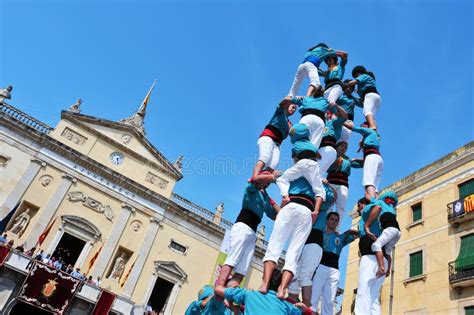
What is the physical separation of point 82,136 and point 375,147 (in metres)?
20.1

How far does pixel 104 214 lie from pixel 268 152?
18342mm

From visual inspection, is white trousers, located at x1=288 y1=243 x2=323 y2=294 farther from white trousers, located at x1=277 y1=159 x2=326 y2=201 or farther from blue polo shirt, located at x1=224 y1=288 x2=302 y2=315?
blue polo shirt, located at x1=224 y1=288 x2=302 y2=315

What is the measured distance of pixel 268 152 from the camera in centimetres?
593

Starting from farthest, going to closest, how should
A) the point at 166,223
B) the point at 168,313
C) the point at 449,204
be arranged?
the point at 166,223 → the point at 168,313 → the point at 449,204

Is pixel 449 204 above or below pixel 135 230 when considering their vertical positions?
above

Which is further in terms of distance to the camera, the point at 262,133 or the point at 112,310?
the point at 112,310

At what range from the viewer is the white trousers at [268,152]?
19.2 ft

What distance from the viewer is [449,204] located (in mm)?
16547

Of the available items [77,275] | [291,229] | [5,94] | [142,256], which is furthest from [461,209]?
[5,94]

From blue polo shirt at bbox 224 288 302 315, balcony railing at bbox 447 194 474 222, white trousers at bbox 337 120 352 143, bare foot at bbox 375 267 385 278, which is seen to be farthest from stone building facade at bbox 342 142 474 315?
blue polo shirt at bbox 224 288 302 315

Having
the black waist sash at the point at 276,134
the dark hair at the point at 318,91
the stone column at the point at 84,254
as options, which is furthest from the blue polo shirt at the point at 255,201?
the stone column at the point at 84,254

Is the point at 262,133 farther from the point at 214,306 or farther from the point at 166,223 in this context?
the point at 166,223

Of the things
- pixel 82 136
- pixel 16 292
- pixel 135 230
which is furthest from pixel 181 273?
pixel 82 136

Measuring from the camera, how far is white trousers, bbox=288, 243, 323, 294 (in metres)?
5.07
